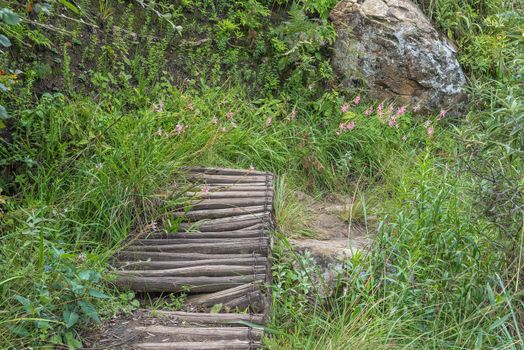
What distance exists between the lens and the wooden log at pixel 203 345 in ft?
11.0

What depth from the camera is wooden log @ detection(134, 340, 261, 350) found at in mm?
3363

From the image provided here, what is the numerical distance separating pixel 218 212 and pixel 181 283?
2.48ft

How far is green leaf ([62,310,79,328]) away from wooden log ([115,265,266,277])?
74cm

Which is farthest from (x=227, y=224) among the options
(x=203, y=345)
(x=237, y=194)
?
(x=203, y=345)

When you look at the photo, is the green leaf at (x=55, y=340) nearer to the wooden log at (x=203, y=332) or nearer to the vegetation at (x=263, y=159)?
the vegetation at (x=263, y=159)

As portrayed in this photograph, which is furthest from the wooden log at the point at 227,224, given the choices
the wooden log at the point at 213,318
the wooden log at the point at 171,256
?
the wooden log at the point at 213,318

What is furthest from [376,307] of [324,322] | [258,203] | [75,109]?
[75,109]

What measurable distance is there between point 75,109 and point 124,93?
71 cm

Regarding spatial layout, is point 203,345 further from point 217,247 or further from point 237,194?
point 237,194

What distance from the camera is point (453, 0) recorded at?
8.04 meters

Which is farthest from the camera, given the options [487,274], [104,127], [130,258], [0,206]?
[104,127]

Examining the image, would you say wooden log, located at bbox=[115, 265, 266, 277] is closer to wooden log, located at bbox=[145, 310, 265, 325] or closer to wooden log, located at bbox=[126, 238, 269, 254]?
wooden log, located at bbox=[126, 238, 269, 254]

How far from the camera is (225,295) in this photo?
12.9 feet

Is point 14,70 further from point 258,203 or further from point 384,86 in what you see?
point 384,86
